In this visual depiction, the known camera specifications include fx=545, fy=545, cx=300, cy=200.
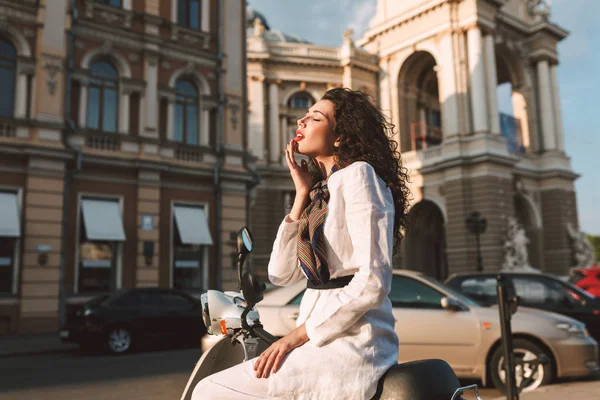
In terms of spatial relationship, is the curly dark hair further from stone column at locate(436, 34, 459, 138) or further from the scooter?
stone column at locate(436, 34, 459, 138)

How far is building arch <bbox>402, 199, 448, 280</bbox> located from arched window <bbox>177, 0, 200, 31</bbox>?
71.5 ft

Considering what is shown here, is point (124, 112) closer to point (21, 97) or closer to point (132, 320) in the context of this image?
point (21, 97)

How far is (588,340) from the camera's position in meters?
7.37

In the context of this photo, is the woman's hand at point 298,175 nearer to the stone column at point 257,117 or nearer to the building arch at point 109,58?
the building arch at point 109,58

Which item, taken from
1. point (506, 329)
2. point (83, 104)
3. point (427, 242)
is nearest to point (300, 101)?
point (427, 242)

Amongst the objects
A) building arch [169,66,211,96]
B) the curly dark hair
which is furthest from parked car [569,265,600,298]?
the curly dark hair

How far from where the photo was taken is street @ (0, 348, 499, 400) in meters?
7.46

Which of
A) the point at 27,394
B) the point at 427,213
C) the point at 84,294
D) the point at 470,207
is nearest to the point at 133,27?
the point at 84,294

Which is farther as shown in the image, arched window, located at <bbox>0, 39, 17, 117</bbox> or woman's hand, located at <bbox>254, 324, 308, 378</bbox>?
arched window, located at <bbox>0, 39, 17, 117</bbox>

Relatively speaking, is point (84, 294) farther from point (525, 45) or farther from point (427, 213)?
point (525, 45)

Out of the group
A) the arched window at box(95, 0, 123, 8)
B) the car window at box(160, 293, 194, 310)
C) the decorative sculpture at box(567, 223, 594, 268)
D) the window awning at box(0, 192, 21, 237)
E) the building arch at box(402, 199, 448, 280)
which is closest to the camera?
the car window at box(160, 293, 194, 310)

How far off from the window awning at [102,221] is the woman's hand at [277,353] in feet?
53.1

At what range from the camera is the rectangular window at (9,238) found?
15.3 m

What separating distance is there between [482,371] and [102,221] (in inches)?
531
